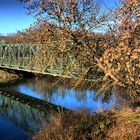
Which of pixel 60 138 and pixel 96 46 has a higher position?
pixel 96 46

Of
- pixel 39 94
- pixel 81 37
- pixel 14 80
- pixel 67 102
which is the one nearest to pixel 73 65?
pixel 81 37

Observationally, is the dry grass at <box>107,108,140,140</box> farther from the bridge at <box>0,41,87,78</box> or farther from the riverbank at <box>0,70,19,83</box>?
the riverbank at <box>0,70,19,83</box>

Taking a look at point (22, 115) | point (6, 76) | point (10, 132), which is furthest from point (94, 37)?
point (6, 76)

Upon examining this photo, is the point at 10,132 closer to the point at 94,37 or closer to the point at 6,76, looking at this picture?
the point at 94,37

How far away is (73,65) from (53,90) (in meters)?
10.8

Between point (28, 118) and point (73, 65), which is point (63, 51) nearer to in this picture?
point (73, 65)

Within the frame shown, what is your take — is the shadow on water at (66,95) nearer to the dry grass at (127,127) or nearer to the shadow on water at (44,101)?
the shadow on water at (44,101)

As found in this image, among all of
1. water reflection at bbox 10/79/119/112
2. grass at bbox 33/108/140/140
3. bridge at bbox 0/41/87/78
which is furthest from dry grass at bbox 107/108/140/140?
bridge at bbox 0/41/87/78

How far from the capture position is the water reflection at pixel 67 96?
14945mm

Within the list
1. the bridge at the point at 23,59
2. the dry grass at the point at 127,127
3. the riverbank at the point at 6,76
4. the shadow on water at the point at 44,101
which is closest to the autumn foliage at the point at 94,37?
the dry grass at the point at 127,127

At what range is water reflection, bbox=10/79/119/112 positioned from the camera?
14945mm

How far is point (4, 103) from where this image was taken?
20062 mm

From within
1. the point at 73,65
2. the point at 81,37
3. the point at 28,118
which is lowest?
the point at 28,118

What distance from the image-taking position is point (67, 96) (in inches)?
766
